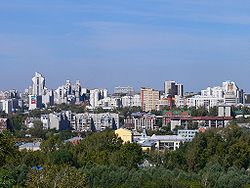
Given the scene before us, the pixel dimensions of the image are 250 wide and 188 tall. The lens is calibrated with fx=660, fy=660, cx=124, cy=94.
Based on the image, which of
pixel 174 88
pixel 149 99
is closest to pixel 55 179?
pixel 149 99

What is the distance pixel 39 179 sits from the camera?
6.92 metres

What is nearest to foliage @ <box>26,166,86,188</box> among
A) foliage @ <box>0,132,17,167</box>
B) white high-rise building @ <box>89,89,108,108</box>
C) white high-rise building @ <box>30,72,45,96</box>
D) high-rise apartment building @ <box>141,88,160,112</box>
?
foliage @ <box>0,132,17,167</box>

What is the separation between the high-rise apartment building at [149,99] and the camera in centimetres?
4584

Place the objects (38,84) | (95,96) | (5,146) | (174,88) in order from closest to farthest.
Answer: (5,146) → (95,96) → (174,88) → (38,84)

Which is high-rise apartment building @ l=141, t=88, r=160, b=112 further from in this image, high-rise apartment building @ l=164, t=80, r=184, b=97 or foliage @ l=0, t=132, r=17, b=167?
foliage @ l=0, t=132, r=17, b=167

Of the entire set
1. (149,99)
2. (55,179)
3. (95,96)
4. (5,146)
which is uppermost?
(95,96)

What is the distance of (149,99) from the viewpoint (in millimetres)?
46375

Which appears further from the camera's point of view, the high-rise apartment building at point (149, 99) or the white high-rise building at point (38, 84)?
the white high-rise building at point (38, 84)

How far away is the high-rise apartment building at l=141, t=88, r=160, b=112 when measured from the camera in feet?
150

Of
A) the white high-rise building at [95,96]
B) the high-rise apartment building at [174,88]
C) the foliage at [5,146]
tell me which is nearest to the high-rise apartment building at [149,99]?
the white high-rise building at [95,96]

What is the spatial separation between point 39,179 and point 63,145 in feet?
35.2

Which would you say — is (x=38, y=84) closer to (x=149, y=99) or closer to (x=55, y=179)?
(x=149, y=99)

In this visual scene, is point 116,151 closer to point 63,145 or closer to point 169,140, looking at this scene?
point 63,145

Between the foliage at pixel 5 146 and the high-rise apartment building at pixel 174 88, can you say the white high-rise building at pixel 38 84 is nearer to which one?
the high-rise apartment building at pixel 174 88
